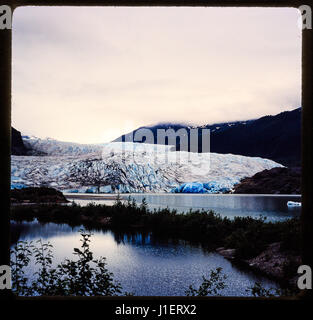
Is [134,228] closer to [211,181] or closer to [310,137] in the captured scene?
[310,137]

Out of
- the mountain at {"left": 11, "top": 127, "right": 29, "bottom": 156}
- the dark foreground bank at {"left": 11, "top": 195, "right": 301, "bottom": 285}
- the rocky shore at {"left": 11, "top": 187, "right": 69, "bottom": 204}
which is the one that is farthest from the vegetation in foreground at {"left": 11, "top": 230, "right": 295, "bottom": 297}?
the mountain at {"left": 11, "top": 127, "right": 29, "bottom": 156}

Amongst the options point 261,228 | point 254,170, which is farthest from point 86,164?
point 261,228

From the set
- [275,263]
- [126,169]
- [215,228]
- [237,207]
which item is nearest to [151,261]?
[275,263]

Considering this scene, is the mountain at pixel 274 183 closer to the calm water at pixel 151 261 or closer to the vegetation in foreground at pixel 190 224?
the vegetation in foreground at pixel 190 224

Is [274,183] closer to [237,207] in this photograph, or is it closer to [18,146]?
[237,207]

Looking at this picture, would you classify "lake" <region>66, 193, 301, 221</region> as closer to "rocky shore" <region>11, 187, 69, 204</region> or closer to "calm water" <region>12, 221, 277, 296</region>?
"rocky shore" <region>11, 187, 69, 204</region>
